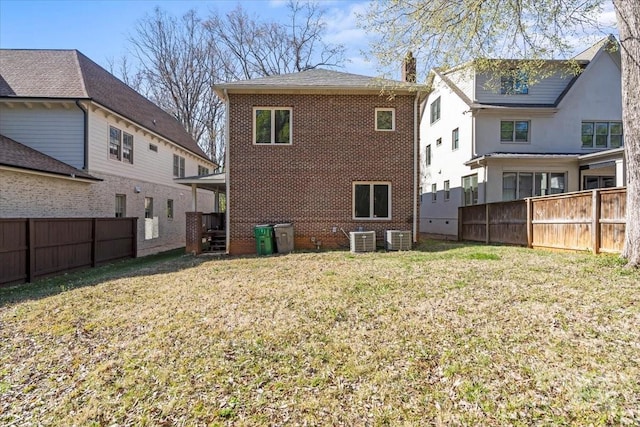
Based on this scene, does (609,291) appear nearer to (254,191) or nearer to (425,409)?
(425,409)

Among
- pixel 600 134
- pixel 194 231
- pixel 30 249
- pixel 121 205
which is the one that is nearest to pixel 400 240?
pixel 194 231

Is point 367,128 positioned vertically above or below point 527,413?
above

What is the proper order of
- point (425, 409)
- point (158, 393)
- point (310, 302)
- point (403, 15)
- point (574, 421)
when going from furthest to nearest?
point (403, 15) < point (310, 302) < point (158, 393) < point (425, 409) < point (574, 421)

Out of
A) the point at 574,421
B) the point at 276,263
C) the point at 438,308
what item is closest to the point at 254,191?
the point at 276,263

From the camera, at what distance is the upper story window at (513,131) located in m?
16.0

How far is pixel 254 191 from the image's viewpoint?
11930mm

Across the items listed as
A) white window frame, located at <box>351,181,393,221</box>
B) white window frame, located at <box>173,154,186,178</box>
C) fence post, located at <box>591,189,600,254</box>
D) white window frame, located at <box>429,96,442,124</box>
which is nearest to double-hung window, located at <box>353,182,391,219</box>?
white window frame, located at <box>351,181,393,221</box>

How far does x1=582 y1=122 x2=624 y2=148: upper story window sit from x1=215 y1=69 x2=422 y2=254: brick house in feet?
32.5

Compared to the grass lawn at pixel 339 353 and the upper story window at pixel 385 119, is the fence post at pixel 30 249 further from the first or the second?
the upper story window at pixel 385 119

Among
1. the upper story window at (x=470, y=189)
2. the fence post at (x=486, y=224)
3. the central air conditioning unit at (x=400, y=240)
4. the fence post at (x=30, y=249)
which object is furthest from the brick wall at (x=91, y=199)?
the upper story window at (x=470, y=189)

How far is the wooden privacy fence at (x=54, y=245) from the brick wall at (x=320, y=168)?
4236 mm

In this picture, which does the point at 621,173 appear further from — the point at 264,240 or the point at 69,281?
the point at 69,281

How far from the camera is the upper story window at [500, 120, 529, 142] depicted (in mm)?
15953

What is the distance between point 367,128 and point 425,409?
1021 cm
